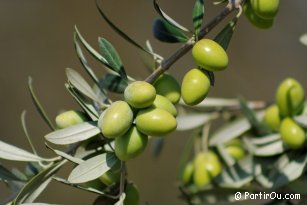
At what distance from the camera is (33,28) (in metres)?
4.29

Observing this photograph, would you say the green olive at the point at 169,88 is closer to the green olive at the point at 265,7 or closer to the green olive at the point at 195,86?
the green olive at the point at 195,86

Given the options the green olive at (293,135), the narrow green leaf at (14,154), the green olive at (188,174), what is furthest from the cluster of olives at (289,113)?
the narrow green leaf at (14,154)

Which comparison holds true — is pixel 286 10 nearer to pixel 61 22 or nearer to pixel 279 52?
pixel 279 52

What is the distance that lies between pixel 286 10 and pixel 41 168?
297cm

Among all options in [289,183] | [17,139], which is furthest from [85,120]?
[17,139]

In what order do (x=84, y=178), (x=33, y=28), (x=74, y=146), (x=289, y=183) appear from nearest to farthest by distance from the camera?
(x=84, y=178)
(x=74, y=146)
(x=289, y=183)
(x=33, y=28)

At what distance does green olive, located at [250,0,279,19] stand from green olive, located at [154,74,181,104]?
0.18 metres

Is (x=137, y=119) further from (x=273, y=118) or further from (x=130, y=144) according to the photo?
(x=273, y=118)

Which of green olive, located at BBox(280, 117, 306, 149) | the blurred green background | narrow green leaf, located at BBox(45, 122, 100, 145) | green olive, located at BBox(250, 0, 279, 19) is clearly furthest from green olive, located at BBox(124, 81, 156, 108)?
the blurred green background

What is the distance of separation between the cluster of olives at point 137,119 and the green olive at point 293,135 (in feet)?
1.15

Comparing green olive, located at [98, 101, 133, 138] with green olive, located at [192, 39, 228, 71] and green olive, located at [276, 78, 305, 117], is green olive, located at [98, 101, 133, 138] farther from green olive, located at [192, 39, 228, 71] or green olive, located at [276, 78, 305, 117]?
green olive, located at [276, 78, 305, 117]

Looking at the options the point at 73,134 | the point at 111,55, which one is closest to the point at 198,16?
the point at 111,55

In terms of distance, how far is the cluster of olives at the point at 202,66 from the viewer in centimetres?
81

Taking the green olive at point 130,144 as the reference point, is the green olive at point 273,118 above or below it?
below
